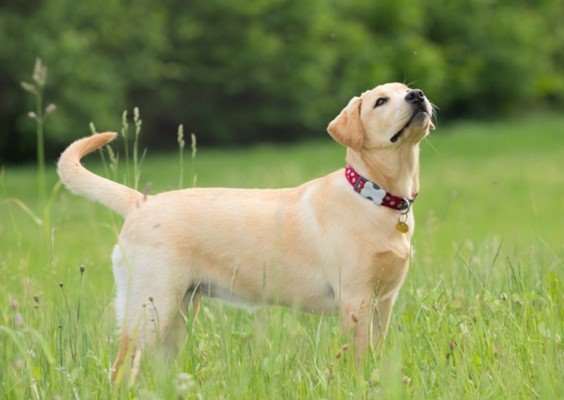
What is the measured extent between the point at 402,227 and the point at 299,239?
416 millimetres

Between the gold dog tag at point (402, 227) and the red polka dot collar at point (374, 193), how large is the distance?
83 mm

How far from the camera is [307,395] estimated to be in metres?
3.65

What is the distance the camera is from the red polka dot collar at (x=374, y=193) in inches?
180

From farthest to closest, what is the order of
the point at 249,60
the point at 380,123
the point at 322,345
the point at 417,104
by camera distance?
the point at 249,60 → the point at 380,123 → the point at 417,104 → the point at 322,345

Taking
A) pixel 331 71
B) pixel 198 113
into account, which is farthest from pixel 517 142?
pixel 198 113

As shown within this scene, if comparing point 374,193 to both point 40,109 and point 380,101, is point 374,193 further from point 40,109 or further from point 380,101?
point 40,109

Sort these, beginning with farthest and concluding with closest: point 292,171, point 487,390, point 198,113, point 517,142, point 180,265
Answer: point 198,113, point 517,142, point 292,171, point 180,265, point 487,390

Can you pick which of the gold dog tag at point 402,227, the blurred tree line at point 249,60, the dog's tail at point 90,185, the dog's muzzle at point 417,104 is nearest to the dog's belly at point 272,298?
the gold dog tag at point 402,227

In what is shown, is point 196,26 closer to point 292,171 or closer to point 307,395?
point 292,171

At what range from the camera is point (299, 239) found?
4570mm

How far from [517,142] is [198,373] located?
2120 centimetres

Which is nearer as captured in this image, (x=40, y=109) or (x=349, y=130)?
(x=40, y=109)

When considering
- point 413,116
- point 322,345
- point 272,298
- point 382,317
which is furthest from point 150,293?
point 413,116

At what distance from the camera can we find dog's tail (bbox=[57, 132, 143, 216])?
4.77m
